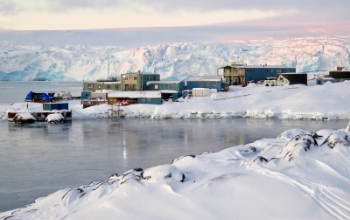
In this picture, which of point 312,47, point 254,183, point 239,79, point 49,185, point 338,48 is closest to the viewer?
point 254,183

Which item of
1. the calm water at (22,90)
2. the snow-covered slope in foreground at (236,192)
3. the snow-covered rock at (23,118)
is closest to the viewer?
the snow-covered slope in foreground at (236,192)

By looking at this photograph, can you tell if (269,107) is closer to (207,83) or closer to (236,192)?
(207,83)

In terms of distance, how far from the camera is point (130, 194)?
5.89 meters

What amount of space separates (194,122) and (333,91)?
41.9 ft

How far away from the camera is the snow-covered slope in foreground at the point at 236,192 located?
16.8 feet

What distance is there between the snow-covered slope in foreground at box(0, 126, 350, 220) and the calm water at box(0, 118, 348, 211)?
2964 millimetres

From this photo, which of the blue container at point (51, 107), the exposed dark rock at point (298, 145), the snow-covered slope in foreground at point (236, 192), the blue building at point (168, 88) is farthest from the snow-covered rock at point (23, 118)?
the exposed dark rock at point (298, 145)

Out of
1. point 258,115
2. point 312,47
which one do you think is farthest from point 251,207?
point 312,47

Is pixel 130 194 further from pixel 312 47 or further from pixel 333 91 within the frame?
pixel 312 47

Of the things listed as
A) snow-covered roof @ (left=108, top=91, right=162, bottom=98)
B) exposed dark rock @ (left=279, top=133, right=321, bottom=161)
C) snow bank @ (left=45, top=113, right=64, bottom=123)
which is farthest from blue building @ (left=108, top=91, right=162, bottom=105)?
exposed dark rock @ (left=279, top=133, right=321, bottom=161)

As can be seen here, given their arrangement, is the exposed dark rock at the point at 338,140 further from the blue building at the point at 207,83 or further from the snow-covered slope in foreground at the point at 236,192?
the blue building at the point at 207,83

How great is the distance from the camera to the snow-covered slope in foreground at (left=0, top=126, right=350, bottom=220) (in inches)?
202

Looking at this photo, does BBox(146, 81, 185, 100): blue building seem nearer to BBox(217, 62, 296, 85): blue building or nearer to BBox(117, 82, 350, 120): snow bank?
BBox(117, 82, 350, 120): snow bank

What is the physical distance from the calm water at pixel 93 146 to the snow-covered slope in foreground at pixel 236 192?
2.96 metres
